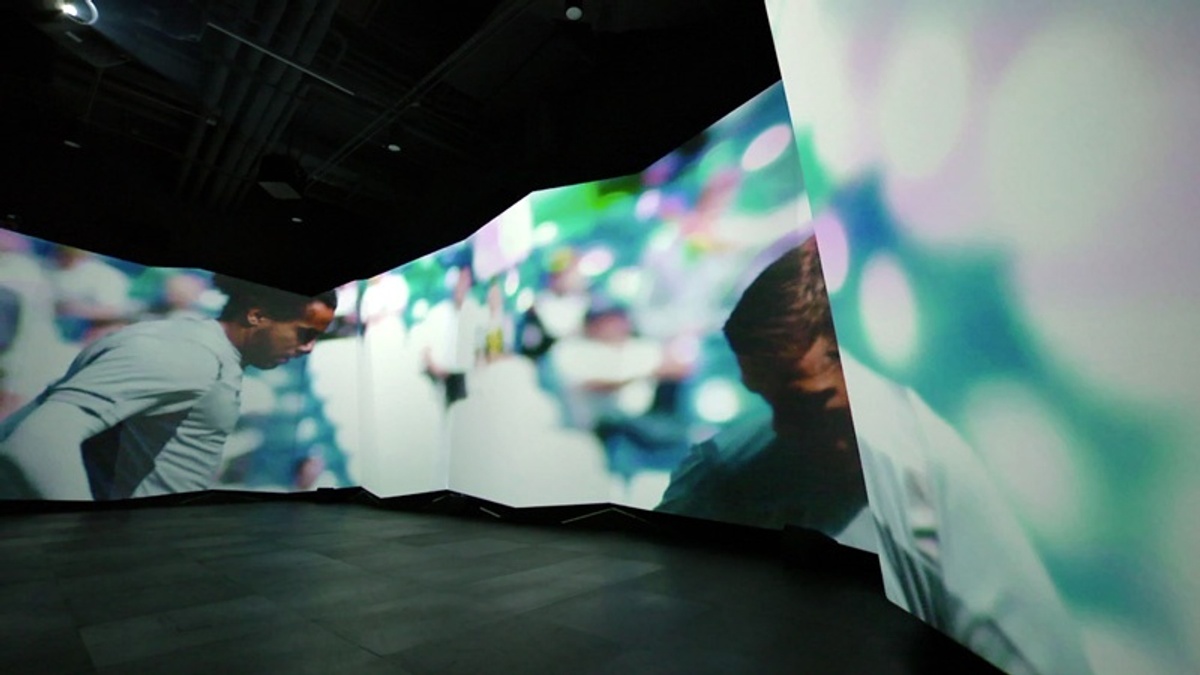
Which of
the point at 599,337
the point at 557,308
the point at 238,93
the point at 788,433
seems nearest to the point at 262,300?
the point at 238,93

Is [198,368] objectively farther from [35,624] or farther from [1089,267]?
[1089,267]

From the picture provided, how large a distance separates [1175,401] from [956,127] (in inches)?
32.7

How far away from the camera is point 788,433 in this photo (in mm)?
3596

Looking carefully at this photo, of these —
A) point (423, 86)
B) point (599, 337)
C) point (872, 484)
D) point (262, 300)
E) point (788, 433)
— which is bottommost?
point (872, 484)

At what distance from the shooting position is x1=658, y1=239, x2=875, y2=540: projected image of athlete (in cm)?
332

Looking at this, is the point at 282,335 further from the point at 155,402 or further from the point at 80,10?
the point at 80,10

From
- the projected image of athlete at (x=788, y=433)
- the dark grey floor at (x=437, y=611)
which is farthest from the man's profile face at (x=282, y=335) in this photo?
the projected image of athlete at (x=788, y=433)

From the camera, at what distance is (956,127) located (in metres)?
1.31

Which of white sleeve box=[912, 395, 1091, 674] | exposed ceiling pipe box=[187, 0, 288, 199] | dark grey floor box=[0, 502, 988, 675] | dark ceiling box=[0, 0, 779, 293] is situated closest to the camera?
white sleeve box=[912, 395, 1091, 674]

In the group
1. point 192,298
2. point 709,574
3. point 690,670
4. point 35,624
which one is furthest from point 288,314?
point 690,670

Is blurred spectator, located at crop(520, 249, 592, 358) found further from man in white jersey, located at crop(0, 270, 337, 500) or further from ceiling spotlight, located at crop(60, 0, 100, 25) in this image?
man in white jersey, located at crop(0, 270, 337, 500)

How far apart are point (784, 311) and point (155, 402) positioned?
8.05 metres

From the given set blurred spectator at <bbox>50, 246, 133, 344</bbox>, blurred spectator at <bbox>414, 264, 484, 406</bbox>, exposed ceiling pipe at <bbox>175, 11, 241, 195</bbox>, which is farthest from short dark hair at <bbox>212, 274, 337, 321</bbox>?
blurred spectator at <bbox>414, 264, 484, 406</bbox>

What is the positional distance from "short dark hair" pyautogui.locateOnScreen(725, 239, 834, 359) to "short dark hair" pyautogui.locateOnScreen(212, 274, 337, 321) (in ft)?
22.2
